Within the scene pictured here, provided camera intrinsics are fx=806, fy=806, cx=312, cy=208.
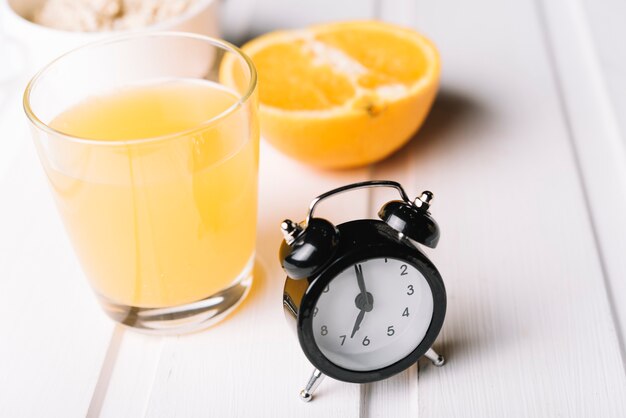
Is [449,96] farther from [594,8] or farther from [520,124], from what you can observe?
[594,8]

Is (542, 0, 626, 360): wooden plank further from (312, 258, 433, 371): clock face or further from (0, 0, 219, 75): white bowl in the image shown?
(0, 0, 219, 75): white bowl

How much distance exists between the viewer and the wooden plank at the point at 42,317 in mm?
889

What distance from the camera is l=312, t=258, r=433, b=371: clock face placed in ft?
2.63

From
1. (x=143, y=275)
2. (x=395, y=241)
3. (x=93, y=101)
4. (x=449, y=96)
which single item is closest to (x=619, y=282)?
(x=395, y=241)

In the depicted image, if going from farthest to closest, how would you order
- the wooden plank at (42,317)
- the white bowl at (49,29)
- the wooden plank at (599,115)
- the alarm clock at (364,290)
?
1. the white bowl at (49,29)
2. the wooden plank at (599,115)
3. the wooden plank at (42,317)
4. the alarm clock at (364,290)

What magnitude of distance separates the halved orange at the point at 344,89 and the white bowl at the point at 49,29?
103mm

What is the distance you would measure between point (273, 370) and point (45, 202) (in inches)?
18.6

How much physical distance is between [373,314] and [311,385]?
0.10 m

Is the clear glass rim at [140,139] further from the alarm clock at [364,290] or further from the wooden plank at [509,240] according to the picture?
the wooden plank at [509,240]

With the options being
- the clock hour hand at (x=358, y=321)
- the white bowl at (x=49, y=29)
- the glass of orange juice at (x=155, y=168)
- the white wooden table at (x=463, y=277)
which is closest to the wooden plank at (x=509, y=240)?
the white wooden table at (x=463, y=277)

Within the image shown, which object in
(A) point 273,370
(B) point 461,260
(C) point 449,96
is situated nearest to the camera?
(A) point 273,370

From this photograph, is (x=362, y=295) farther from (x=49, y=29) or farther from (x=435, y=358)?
(x=49, y=29)

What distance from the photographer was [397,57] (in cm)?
124

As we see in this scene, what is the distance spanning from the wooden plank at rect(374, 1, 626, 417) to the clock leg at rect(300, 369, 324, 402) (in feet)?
0.36
